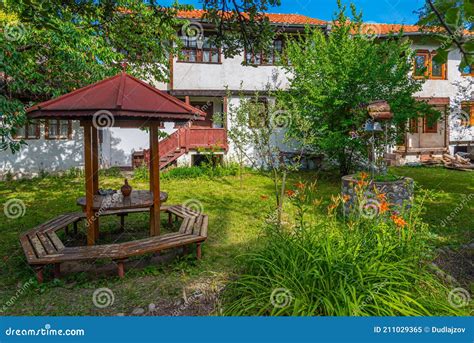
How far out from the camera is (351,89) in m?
12.4

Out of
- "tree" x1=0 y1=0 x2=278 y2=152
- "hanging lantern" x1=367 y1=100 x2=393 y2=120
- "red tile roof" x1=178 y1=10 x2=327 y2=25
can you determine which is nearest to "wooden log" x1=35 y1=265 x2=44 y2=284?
"tree" x1=0 y1=0 x2=278 y2=152

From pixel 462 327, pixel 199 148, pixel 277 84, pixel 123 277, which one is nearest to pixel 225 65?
pixel 277 84

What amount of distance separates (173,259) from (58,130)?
12.6 meters

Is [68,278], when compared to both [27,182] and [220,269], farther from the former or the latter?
[27,182]

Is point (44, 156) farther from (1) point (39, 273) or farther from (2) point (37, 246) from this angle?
(1) point (39, 273)

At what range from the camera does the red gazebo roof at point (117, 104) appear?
197 inches

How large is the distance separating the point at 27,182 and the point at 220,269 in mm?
12186

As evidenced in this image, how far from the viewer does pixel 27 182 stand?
13898mm

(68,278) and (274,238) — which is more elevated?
(274,238)

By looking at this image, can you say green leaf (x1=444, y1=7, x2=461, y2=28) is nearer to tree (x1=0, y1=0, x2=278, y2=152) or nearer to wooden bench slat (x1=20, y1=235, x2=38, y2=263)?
tree (x1=0, y1=0, x2=278, y2=152)

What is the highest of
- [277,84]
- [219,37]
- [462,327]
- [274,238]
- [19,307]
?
[277,84]

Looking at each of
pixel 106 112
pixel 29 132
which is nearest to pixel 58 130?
pixel 29 132

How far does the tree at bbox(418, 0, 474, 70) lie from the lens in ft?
4.46

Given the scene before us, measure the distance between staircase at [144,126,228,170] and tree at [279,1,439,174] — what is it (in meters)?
4.49
